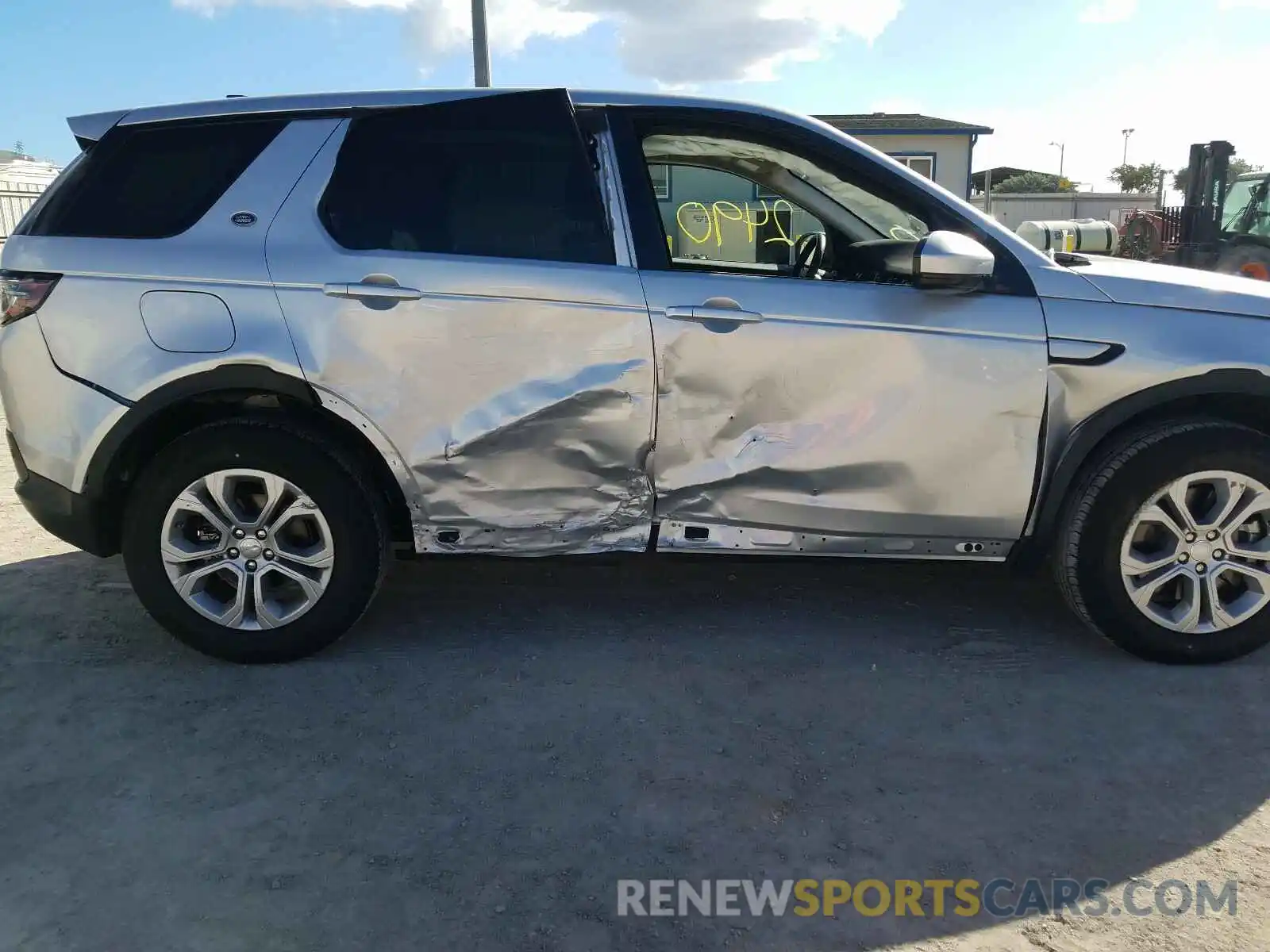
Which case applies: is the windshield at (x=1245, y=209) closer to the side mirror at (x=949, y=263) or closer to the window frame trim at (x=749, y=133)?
the window frame trim at (x=749, y=133)

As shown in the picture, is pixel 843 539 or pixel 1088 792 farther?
pixel 843 539

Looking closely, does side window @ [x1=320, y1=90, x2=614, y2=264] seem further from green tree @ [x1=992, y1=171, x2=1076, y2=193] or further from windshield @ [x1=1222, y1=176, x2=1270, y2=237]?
green tree @ [x1=992, y1=171, x2=1076, y2=193]

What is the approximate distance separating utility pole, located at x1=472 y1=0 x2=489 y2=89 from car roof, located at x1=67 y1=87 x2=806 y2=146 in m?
6.42

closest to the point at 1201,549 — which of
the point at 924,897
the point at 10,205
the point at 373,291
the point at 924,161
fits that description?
the point at 924,897

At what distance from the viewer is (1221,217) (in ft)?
39.6

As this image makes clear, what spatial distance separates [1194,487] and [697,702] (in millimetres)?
1861

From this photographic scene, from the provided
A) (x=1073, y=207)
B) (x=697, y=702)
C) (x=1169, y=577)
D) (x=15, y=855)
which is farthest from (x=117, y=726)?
(x=1073, y=207)

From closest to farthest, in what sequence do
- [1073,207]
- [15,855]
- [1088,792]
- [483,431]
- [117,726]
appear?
[15,855], [1088,792], [117,726], [483,431], [1073,207]

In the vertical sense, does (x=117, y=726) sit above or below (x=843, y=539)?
below

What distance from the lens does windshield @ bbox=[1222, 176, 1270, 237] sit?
37.4ft

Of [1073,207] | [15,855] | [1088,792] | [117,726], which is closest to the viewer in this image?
[15,855]

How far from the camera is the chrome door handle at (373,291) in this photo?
10.4 feet

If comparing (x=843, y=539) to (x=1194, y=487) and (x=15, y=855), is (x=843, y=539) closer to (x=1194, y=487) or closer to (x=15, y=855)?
(x=1194, y=487)

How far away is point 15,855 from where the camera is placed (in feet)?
7.78
